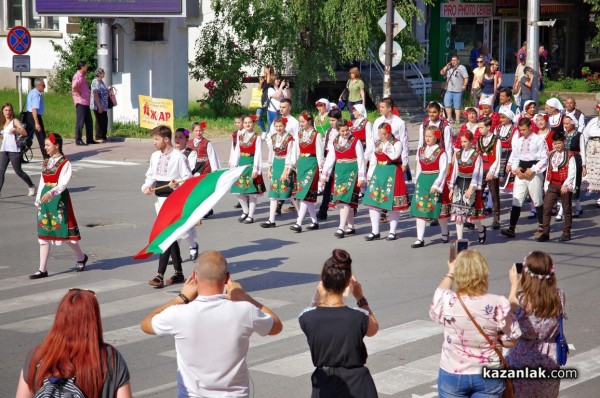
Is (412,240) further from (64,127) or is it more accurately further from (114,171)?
(64,127)

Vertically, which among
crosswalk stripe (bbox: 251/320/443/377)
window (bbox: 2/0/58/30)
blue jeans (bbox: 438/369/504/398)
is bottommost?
crosswalk stripe (bbox: 251/320/443/377)

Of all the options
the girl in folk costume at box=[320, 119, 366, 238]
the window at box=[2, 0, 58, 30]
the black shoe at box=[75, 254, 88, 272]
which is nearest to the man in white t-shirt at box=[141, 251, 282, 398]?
the black shoe at box=[75, 254, 88, 272]

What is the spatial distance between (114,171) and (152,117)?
4980 mm

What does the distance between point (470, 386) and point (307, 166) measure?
9.42 metres

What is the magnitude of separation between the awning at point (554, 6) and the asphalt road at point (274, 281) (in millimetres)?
26117

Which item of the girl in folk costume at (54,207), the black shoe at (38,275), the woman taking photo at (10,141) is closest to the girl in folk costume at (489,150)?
the girl in folk costume at (54,207)

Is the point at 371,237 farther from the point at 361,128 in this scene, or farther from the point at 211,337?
the point at 211,337

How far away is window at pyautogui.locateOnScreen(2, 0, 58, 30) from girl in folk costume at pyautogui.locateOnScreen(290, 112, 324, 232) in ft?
74.8

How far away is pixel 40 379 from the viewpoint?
5016 mm

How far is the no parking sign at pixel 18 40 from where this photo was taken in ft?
77.7

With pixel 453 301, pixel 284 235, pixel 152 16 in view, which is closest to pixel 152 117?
pixel 152 16

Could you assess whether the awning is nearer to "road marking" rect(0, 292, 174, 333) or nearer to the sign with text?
the sign with text

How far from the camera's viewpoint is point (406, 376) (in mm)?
8609

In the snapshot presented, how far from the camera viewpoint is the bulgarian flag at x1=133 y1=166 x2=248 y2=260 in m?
7.34
